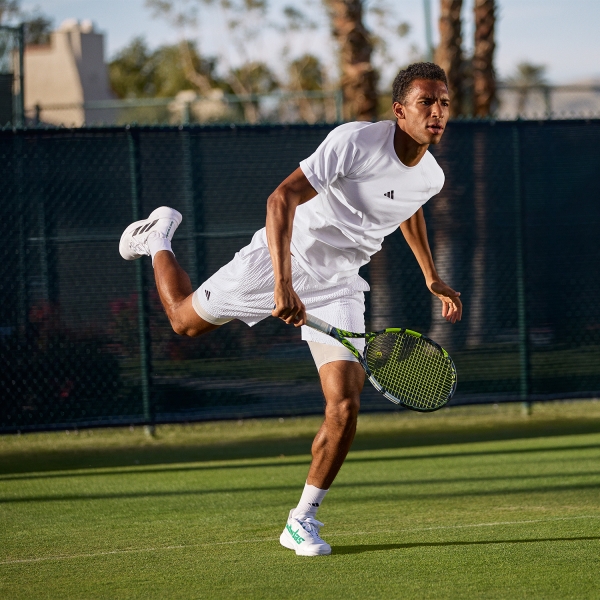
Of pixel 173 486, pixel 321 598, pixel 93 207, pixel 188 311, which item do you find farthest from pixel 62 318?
pixel 321 598

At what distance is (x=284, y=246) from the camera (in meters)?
4.49

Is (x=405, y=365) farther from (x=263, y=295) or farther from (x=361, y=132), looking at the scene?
(x=361, y=132)

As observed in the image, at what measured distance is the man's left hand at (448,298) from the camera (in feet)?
17.4

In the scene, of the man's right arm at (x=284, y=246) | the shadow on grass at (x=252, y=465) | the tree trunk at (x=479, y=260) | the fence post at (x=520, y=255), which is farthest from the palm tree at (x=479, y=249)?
the man's right arm at (x=284, y=246)

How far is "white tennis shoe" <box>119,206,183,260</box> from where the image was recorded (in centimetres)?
598

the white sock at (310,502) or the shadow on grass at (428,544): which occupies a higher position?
the white sock at (310,502)

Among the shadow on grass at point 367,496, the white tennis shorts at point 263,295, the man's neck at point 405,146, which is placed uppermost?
the man's neck at point 405,146

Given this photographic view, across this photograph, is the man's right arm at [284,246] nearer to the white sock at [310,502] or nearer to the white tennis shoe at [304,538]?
the white sock at [310,502]

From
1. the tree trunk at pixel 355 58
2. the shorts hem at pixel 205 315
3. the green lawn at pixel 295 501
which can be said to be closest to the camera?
the green lawn at pixel 295 501

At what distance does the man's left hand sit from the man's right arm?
1020mm

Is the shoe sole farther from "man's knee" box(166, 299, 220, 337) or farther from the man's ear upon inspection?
the man's ear

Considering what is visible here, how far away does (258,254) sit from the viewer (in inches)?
202

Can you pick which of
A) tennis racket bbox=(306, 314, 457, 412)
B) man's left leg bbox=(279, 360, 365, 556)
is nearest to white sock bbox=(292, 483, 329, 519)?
man's left leg bbox=(279, 360, 365, 556)

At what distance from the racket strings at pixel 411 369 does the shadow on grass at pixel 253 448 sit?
8.29 ft
